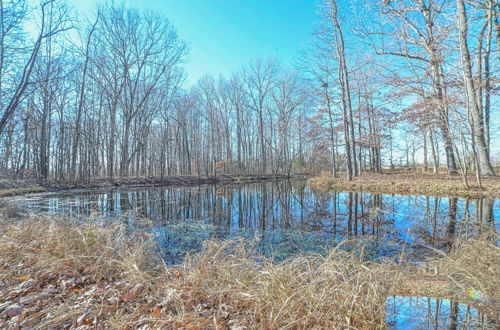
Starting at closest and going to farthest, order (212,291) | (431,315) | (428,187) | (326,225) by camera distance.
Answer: (431,315) < (212,291) < (326,225) < (428,187)

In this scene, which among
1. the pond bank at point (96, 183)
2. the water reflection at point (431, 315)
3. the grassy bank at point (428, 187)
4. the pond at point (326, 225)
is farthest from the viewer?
the pond bank at point (96, 183)

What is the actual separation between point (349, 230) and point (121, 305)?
17.9 ft

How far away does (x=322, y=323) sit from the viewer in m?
1.87

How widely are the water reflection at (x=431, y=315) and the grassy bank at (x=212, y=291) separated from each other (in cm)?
12

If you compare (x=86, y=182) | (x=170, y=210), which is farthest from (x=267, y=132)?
(x=170, y=210)

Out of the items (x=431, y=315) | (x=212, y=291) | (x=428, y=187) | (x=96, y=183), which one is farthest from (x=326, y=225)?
(x=96, y=183)

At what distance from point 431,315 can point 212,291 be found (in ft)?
7.04

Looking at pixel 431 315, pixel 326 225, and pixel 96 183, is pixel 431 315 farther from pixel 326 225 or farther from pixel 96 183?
pixel 96 183

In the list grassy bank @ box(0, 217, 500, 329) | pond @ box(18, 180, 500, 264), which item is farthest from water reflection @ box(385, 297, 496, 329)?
pond @ box(18, 180, 500, 264)

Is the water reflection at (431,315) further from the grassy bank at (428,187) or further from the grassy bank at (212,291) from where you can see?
the grassy bank at (428,187)

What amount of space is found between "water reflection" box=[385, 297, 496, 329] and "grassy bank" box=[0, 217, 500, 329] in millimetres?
119

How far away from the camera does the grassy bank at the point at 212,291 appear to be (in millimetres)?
1945

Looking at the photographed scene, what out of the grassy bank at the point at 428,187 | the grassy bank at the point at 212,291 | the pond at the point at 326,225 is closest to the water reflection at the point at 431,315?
the grassy bank at the point at 212,291

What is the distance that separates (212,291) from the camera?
7.74ft
